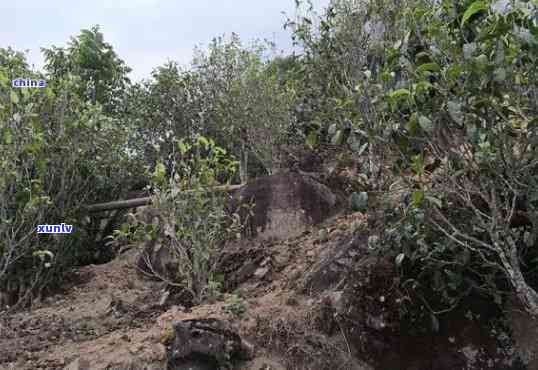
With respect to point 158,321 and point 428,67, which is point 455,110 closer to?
point 428,67

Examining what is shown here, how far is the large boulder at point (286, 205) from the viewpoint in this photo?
5438 mm

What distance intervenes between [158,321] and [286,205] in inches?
80.1

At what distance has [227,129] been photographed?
9.16 meters

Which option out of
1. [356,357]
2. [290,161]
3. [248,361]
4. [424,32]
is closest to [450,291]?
[356,357]

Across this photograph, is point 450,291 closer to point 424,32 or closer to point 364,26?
point 424,32

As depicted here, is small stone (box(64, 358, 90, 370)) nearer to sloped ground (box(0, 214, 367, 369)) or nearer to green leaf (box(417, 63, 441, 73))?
sloped ground (box(0, 214, 367, 369))

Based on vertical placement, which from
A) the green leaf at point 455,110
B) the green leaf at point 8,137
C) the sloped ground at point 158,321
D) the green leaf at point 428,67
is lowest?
the sloped ground at point 158,321

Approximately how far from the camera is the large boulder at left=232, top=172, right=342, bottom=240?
5.44 m

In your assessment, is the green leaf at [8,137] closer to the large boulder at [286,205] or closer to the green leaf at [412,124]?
the large boulder at [286,205]

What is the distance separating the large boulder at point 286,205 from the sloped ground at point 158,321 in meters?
0.17

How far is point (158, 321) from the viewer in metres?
4.00

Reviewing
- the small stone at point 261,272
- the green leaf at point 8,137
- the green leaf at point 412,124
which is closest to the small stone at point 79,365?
the small stone at point 261,272

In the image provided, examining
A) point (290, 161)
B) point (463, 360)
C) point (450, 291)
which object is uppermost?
point (290, 161)

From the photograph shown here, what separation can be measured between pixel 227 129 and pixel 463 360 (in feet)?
21.6
